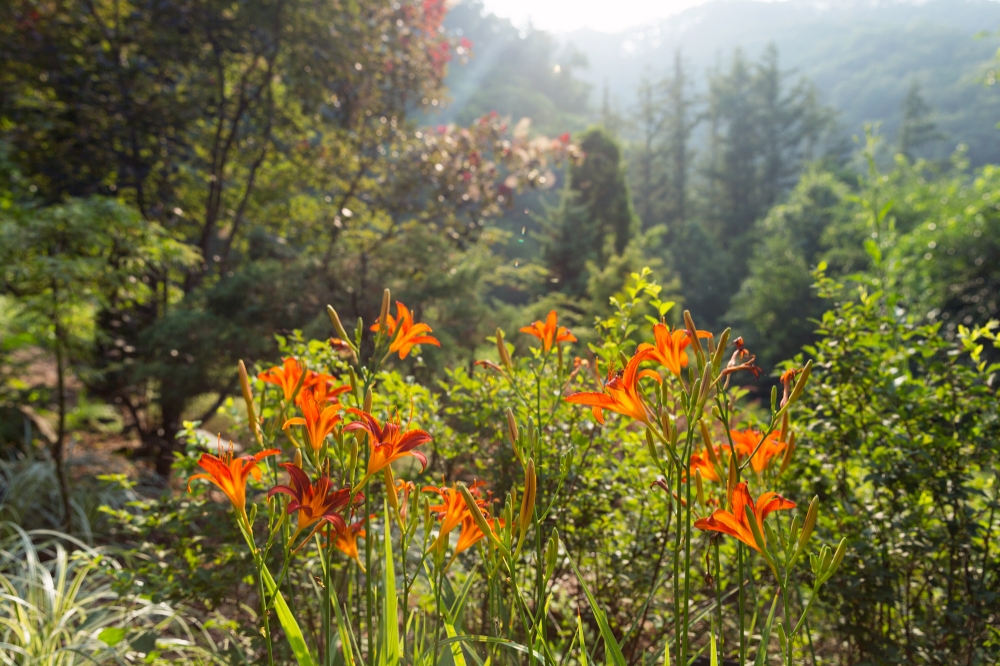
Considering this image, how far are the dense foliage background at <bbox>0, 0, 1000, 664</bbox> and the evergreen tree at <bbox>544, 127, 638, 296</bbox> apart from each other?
0.05 metres

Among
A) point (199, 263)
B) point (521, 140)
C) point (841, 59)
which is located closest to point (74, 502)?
point (199, 263)

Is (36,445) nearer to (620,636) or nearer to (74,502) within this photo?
(74,502)

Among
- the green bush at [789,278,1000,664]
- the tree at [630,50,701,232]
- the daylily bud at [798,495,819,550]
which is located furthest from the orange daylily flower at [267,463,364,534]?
the tree at [630,50,701,232]

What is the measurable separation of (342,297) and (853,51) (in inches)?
3694

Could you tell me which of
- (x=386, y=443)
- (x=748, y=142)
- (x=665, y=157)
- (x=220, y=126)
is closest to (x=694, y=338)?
(x=386, y=443)

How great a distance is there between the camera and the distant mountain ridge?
42.1m

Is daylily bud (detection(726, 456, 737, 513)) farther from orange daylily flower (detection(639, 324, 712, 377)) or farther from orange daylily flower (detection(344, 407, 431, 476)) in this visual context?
orange daylily flower (detection(344, 407, 431, 476))

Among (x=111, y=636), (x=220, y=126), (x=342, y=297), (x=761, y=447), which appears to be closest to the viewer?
(x=761, y=447)

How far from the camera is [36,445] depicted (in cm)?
400

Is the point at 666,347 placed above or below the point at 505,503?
above

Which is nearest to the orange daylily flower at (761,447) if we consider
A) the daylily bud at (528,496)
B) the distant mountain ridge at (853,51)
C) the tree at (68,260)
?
the daylily bud at (528,496)

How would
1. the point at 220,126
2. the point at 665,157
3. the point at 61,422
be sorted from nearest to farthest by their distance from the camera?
1. the point at 61,422
2. the point at 220,126
3. the point at 665,157

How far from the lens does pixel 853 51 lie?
74750 mm

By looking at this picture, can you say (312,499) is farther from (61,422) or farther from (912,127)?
(912,127)
